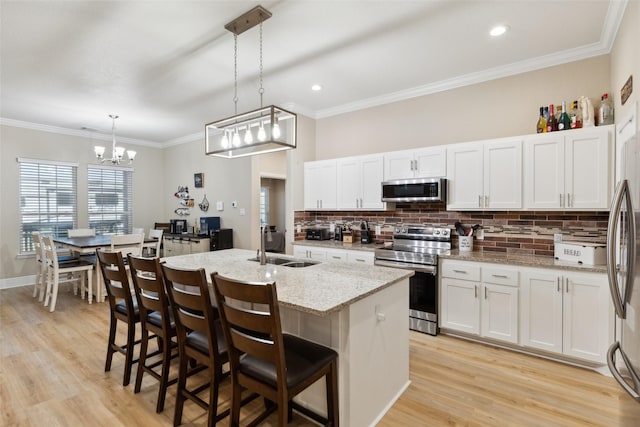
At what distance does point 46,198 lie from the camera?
5676 millimetres

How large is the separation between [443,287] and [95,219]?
6.44 metres

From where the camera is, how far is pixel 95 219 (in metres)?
6.27

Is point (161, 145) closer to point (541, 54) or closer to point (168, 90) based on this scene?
point (168, 90)

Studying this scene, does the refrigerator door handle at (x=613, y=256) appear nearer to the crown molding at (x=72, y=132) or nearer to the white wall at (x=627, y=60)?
the white wall at (x=627, y=60)

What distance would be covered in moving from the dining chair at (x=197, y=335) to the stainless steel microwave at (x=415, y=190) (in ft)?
8.29

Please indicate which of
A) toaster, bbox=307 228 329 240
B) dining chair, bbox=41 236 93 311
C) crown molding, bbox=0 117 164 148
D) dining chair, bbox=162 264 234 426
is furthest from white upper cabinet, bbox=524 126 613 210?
crown molding, bbox=0 117 164 148

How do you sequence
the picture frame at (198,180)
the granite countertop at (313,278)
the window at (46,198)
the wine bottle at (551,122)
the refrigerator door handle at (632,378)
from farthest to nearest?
the picture frame at (198,180)
the window at (46,198)
the wine bottle at (551,122)
the granite countertop at (313,278)
the refrigerator door handle at (632,378)

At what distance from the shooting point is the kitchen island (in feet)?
5.71

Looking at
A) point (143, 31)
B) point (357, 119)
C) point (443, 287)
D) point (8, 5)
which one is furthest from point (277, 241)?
point (8, 5)

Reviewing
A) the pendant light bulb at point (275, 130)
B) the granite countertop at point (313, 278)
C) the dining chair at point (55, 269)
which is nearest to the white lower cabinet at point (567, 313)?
the granite countertop at point (313, 278)

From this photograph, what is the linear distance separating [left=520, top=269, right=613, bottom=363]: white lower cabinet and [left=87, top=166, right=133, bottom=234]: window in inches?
278

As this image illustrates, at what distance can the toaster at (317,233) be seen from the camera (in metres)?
4.59

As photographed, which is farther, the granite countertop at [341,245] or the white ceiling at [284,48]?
the granite countertop at [341,245]

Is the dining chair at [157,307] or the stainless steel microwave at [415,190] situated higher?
the stainless steel microwave at [415,190]
